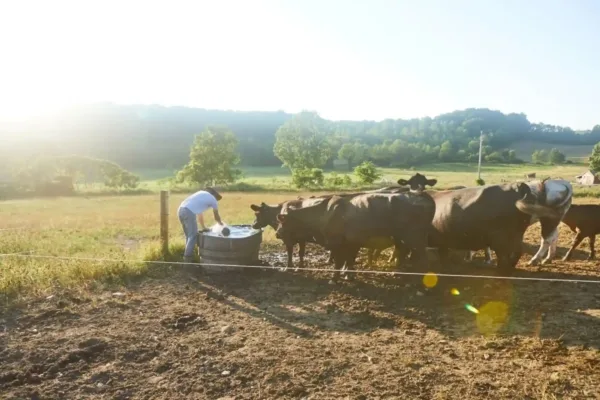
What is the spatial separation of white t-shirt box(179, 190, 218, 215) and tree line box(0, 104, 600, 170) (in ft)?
205

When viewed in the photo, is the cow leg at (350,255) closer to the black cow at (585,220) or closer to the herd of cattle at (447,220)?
the herd of cattle at (447,220)

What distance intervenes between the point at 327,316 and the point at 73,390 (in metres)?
3.77

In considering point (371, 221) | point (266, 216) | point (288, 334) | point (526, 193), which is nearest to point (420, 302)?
point (371, 221)

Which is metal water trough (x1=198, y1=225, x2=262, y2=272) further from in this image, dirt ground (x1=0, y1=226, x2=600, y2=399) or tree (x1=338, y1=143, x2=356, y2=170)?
tree (x1=338, y1=143, x2=356, y2=170)

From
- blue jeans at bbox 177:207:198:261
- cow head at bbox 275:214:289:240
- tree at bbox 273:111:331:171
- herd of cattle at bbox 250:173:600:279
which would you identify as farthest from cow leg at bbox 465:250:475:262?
tree at bbox 273:111:331:171

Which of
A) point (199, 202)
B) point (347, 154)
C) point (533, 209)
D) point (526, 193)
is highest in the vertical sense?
point (526, 193)

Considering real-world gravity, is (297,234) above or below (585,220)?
below

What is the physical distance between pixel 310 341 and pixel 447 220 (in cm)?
516

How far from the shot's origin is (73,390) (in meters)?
5.05

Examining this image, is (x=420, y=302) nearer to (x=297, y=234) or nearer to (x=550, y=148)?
(x=297, y=234)

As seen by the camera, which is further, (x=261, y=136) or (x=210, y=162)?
(x=261, y=136)

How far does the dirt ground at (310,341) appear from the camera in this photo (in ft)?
16.4

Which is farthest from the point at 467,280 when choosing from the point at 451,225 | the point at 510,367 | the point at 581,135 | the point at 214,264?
the point at 581,135

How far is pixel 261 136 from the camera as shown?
14450 cm
